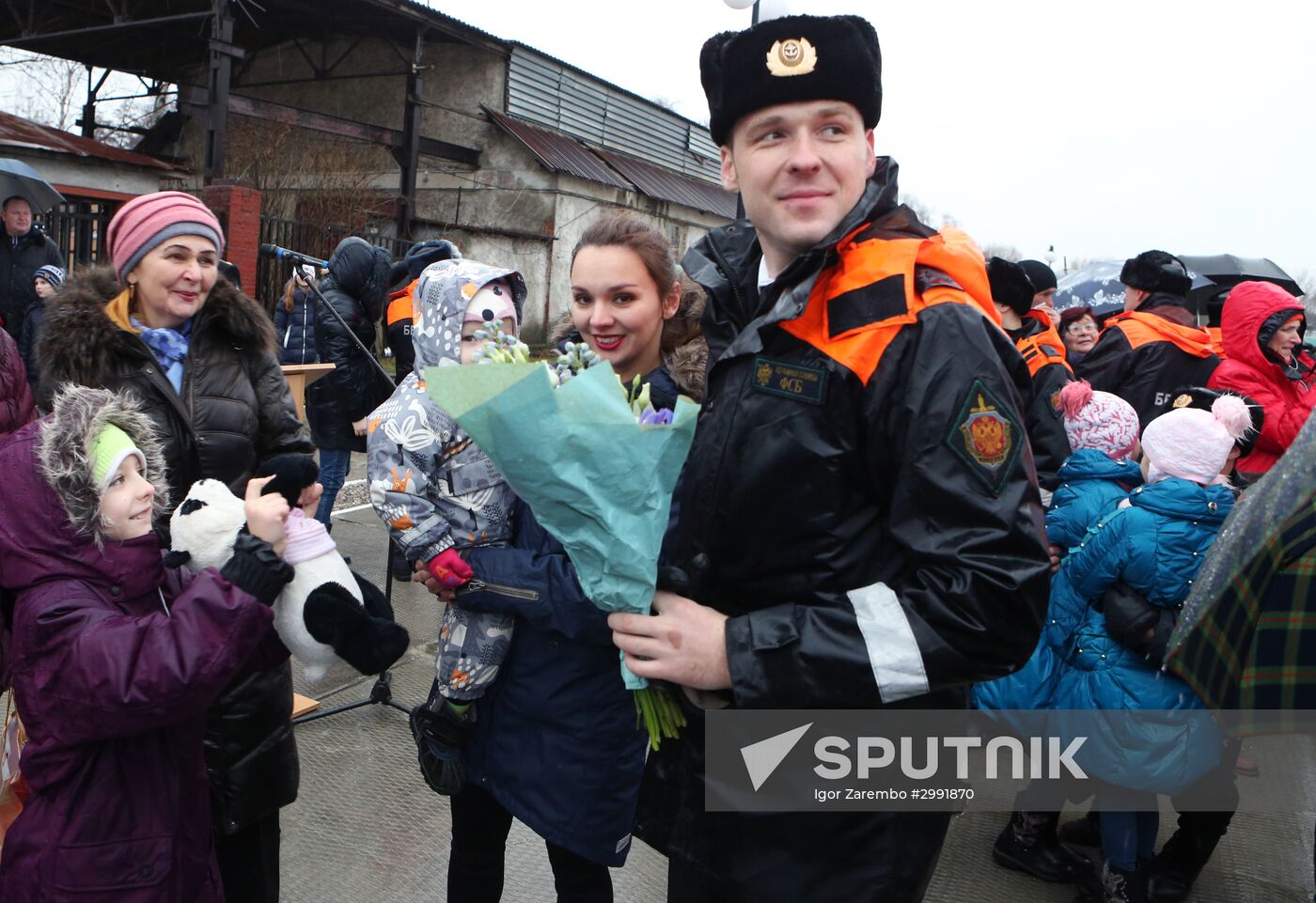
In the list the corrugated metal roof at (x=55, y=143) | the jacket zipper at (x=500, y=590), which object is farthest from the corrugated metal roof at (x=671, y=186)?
the jacket zipper at (x=500, y=590)

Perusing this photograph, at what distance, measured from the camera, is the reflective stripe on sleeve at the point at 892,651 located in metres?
1.26

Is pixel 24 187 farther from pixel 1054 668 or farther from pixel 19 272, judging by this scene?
pixel 1054 668

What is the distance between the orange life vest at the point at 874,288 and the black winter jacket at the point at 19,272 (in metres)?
6.76

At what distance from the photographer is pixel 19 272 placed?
6.27 m

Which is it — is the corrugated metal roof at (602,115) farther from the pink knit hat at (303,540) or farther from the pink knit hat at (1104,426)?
the pink knit hat at (303,540)

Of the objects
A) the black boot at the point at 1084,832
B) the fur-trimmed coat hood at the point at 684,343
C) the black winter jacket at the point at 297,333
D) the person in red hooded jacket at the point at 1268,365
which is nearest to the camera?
the fur-trimmed coat hood at the point at 684,343

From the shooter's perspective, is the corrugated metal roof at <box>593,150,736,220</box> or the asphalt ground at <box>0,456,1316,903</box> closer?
the asphalt ground at <box>0,456,1316,903</box>

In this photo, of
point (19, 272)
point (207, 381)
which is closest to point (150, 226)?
point (207, 381)

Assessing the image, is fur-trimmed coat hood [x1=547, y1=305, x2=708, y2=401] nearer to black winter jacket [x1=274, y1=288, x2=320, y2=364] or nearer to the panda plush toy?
the panda plush toy

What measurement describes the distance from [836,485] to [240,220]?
449 inches

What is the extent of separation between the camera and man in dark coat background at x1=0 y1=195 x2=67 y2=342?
6180 millimetres

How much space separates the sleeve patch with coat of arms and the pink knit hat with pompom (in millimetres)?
1728

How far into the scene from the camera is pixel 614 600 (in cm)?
140

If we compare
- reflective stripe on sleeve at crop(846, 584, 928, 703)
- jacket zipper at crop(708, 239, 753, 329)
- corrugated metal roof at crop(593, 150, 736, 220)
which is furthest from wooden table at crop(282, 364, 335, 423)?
corrugated metal roof at crop(593, 150, 736, 220)
